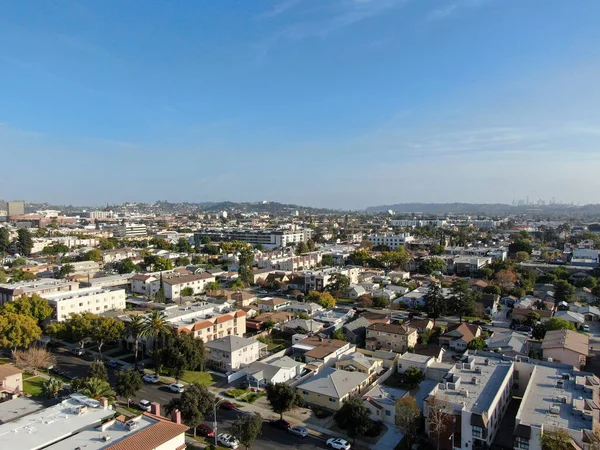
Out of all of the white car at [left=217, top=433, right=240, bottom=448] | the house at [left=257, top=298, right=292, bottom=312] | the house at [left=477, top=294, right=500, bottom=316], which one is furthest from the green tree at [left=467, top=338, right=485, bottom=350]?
the white car at [left=217, top=433, right=240, bottom=448]

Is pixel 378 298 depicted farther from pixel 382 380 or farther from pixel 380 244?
pixel 380 244

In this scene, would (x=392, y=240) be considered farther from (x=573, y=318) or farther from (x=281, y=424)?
(x=281, y=424)

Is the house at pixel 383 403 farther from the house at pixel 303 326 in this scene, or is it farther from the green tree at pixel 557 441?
the house at pixel 303 326

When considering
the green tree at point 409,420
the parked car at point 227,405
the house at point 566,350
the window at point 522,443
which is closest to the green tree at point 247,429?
the parked car at point 227,405

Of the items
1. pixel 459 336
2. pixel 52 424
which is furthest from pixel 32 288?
pixel 459 336

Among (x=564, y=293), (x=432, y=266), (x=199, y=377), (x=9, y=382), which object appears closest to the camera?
(x=9, y=382)

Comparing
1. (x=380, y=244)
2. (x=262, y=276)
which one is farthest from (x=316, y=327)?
(x=380, y=244)
